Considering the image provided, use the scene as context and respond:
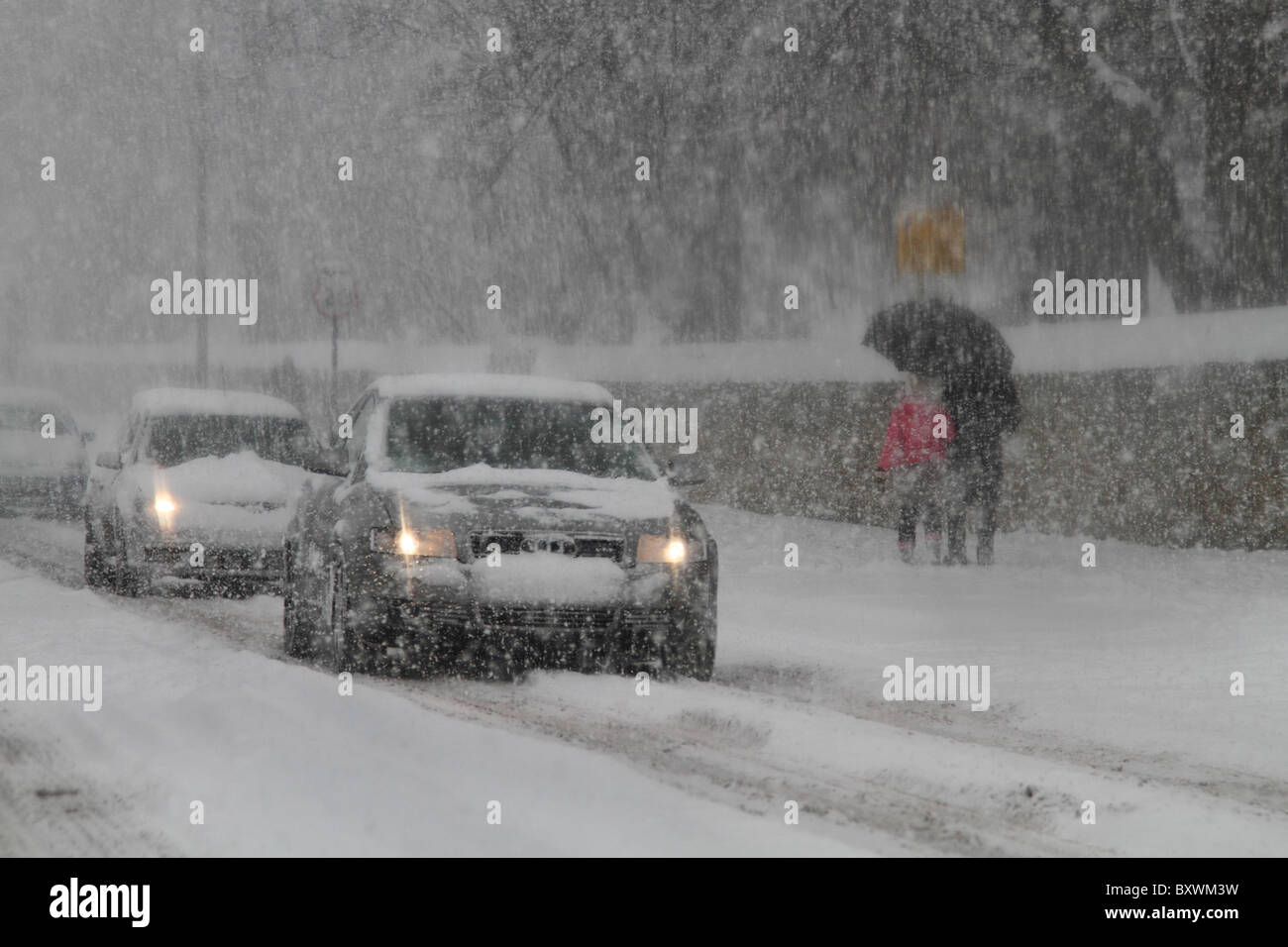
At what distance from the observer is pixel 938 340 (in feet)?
53.6

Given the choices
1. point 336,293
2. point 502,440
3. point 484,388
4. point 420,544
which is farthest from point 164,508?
point 336,293

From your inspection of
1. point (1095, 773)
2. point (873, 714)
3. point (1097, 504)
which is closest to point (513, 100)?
point (1097, 504)

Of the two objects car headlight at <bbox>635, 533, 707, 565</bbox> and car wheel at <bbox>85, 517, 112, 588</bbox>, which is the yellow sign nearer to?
car headlight at <bbox>635, 533, 707, 565</bbox>

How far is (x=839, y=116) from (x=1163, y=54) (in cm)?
350

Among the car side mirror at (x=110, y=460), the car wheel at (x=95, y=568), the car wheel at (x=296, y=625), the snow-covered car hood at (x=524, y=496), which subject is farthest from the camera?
the car side mirror at (x=110, y=460)

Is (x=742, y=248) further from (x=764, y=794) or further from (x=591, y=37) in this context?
(x=764, y=794)

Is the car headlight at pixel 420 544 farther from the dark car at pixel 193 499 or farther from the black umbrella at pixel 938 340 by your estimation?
the black umbrella at pixel 938 340

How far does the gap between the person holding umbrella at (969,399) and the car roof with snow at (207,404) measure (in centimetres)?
559

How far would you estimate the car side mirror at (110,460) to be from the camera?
1391 centimetres

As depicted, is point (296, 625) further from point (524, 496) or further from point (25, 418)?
point (25, 418)

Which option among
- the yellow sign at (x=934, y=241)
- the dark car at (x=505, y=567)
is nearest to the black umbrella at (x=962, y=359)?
the yellow sign at (x=934, y=241)

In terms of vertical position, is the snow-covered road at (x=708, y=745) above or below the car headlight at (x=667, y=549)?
below

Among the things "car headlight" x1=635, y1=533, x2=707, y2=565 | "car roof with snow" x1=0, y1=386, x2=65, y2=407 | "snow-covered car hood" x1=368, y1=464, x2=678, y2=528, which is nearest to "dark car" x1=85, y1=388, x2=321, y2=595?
"snow-covered car hood" x1=368, y1=464, x2=678, y2=528

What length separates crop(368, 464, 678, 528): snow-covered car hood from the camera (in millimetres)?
8609
